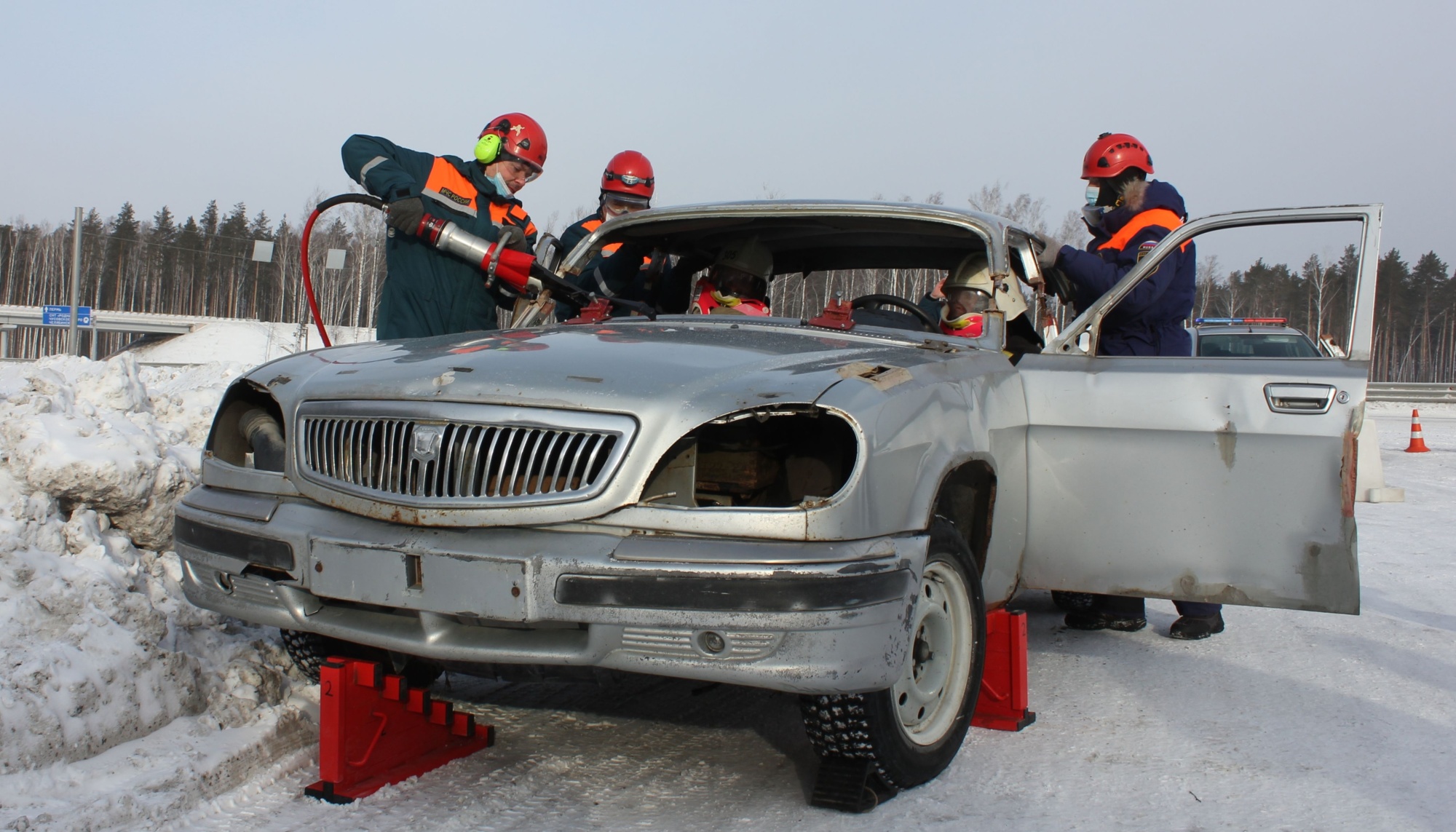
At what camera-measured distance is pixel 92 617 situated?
3.28m

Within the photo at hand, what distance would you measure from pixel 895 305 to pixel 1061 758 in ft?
5.74

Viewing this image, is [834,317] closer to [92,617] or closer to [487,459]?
[487,459]

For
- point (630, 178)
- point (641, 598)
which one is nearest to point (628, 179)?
point (630, 178)

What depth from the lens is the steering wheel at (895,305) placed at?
13.0 feet

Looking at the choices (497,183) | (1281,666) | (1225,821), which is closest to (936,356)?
(1225,821)

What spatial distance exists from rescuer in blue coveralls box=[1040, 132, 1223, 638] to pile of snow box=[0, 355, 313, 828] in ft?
10.8

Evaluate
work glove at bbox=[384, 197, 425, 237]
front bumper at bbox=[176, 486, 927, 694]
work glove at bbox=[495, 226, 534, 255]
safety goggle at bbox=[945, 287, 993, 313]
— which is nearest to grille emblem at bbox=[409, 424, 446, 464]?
front bumper at bbox=[176, 486, 927, 694]

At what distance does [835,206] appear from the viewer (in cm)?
422

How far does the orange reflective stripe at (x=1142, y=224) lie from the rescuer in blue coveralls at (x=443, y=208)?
2.54m

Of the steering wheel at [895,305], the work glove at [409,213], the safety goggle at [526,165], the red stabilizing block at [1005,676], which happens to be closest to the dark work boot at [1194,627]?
the red stabilizing block at [1005,676]

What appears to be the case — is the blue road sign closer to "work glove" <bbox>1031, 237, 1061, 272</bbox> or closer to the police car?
the police car

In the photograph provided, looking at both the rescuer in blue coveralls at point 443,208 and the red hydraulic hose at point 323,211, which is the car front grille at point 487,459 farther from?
the rescuer in blue coveralls at point 443,208

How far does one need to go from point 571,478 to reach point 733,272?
2.51 m

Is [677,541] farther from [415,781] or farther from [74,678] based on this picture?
[74,678]
